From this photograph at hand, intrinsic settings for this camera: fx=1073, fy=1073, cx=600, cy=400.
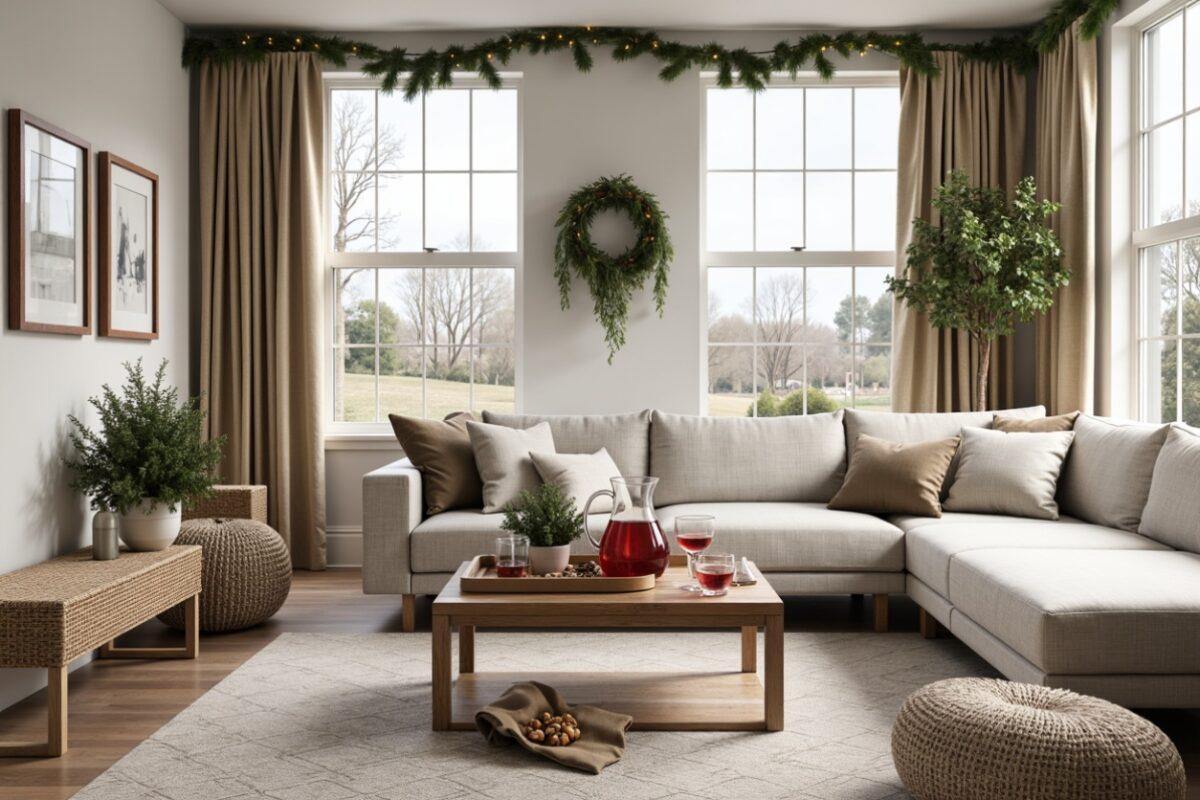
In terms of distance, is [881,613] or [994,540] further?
[881,613]

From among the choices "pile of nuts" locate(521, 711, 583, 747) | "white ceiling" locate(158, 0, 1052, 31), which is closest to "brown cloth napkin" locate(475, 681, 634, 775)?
"pile of nuts" locate(521, 711, 583, 747)

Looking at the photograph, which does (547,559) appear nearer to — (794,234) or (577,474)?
(577,474)

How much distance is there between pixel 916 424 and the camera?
4832 mm

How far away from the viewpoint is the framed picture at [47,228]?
11.3ft

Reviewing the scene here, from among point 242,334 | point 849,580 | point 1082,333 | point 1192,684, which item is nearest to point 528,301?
point 242,334

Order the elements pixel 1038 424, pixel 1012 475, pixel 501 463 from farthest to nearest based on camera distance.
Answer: pixel 1038 424, pixel 501 463, pixel 1012 475

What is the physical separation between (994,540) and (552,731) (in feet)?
5.97

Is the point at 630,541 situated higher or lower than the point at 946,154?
lower

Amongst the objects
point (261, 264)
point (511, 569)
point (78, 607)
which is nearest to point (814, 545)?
point (511, 569)

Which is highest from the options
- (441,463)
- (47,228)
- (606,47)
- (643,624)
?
(606,47)

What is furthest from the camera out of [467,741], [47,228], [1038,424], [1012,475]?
[1038,424]

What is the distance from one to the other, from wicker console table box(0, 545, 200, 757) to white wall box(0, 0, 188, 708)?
0.22m

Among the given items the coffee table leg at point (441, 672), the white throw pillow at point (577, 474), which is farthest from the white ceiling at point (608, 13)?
the coffee table leg at point (441, 672)

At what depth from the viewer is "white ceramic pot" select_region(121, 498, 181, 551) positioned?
12.2ft
